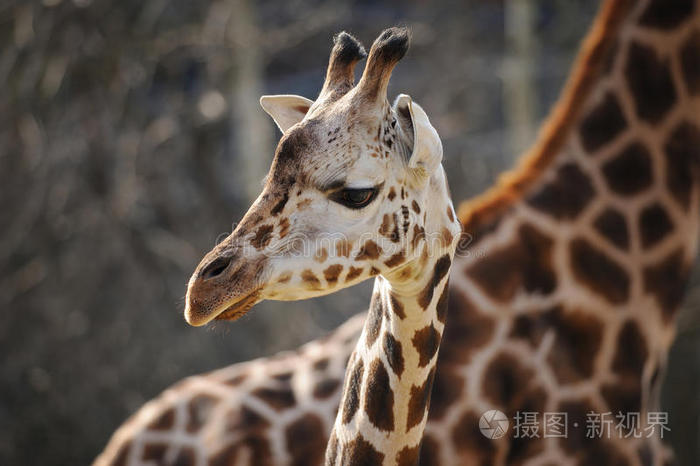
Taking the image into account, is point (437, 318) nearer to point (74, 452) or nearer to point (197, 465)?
point (197, 465)

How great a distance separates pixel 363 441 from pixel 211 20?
377 centimetres

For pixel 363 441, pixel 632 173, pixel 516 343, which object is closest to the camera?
pixel 363 441

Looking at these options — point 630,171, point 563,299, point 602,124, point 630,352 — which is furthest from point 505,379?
point 602,124

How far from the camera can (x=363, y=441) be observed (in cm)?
163

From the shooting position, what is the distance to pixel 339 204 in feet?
4.83

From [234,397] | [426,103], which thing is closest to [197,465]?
[234,397]

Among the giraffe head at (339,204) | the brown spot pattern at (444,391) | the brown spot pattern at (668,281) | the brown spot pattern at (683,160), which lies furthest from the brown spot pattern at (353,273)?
the brown spot pattern at (683,160)

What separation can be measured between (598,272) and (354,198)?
1443mm

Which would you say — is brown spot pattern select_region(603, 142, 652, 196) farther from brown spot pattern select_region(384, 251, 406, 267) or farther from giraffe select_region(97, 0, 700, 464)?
brown spot pattern select_region(384, 251, 406, 267)

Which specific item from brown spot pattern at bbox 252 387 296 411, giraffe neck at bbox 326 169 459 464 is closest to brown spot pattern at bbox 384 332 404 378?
giraffe neck at bbox 326 169 459 464

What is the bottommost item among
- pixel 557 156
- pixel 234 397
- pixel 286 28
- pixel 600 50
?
pixel 234 397

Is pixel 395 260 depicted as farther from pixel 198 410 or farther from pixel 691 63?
pixel 691 63

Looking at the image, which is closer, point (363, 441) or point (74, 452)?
point (363, 441)

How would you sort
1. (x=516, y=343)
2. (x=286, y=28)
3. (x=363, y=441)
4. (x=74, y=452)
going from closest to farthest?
(x=363, y=441) < (x=516, y=343) < (x=74, y=452) < (x=286, y=28)
